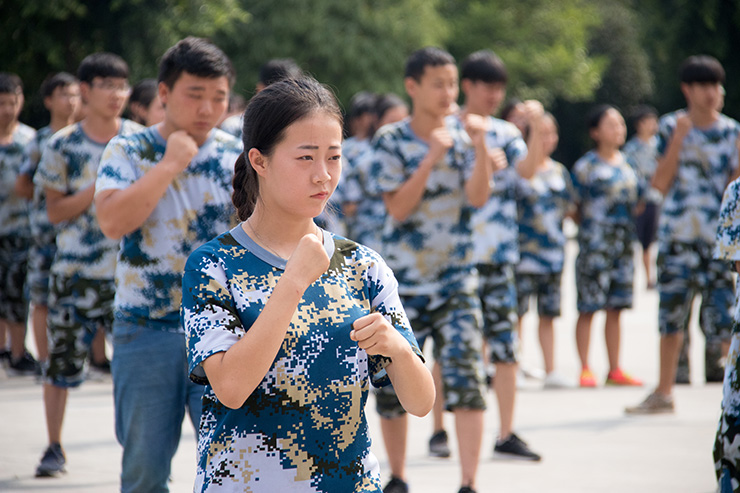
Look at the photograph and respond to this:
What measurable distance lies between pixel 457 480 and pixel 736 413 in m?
2.62

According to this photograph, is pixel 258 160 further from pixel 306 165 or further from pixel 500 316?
pixel 500 316

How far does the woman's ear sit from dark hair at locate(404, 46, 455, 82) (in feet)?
9.30

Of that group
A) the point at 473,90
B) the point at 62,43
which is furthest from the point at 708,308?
the point at 62,43

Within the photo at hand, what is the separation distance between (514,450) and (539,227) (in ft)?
9.86

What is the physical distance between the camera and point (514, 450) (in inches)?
235

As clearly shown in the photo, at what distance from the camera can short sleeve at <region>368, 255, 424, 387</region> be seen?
97.4 inches

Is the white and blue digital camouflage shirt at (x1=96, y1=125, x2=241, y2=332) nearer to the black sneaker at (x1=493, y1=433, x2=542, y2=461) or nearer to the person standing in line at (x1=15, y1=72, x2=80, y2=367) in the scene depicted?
the black sneaker at (x1=493, y1=433, x2=542, y2=461)

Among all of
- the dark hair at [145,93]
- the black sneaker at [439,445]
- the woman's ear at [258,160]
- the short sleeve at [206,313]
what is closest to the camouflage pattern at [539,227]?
the black sneaker at [439,445]

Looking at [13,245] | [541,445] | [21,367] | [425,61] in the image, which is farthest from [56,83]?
[541,445]

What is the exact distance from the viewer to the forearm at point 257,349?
219cm

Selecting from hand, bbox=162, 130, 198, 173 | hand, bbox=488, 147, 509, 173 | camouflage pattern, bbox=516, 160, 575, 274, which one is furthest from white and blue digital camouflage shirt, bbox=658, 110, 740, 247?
hand, bbox=162, 130, 198, 173

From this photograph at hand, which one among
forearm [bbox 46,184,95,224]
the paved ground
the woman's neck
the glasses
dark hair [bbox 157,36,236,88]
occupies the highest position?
the glasses

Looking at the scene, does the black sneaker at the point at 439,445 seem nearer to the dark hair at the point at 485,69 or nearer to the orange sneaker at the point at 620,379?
the dark hair at the point at 485,69

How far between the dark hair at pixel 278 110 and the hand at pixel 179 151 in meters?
1.07
